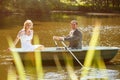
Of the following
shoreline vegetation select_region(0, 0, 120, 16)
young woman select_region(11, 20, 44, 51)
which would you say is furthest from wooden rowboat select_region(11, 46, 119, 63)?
shoreline vegetation select_region(0, 0, 120, 16)

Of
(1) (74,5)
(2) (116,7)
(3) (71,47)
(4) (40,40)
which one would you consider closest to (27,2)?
(1) (74,5)

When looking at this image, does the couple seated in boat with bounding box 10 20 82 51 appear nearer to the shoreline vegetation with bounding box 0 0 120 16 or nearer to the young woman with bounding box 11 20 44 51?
the young woman with bounding box 11 20 44 51

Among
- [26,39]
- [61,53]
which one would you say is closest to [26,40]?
[26,39]

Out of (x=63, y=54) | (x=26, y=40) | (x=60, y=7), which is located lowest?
(x=60, y=7)

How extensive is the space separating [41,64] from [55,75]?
6.24ft

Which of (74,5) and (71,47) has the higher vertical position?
(71,47)

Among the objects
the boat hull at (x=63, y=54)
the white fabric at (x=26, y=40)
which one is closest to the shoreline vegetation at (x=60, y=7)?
the boat hull at (x=63, y=54)

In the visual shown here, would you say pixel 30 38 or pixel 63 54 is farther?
pixel 63 54

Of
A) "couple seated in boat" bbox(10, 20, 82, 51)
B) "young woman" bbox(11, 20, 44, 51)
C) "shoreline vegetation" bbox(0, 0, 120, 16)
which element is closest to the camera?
"couple seated in boat" bbox(10, 20, 82, 51)

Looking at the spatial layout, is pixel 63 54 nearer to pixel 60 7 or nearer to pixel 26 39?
pixel 26 39

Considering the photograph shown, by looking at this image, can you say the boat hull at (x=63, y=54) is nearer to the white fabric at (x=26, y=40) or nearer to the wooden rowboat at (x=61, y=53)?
the wooden rowboat at (x=61, y=53)

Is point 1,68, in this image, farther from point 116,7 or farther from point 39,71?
point 116,7

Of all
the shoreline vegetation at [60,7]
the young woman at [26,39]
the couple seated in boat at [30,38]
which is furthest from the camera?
the shoreline vegetation at [60,7]

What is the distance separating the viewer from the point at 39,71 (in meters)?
15.9
